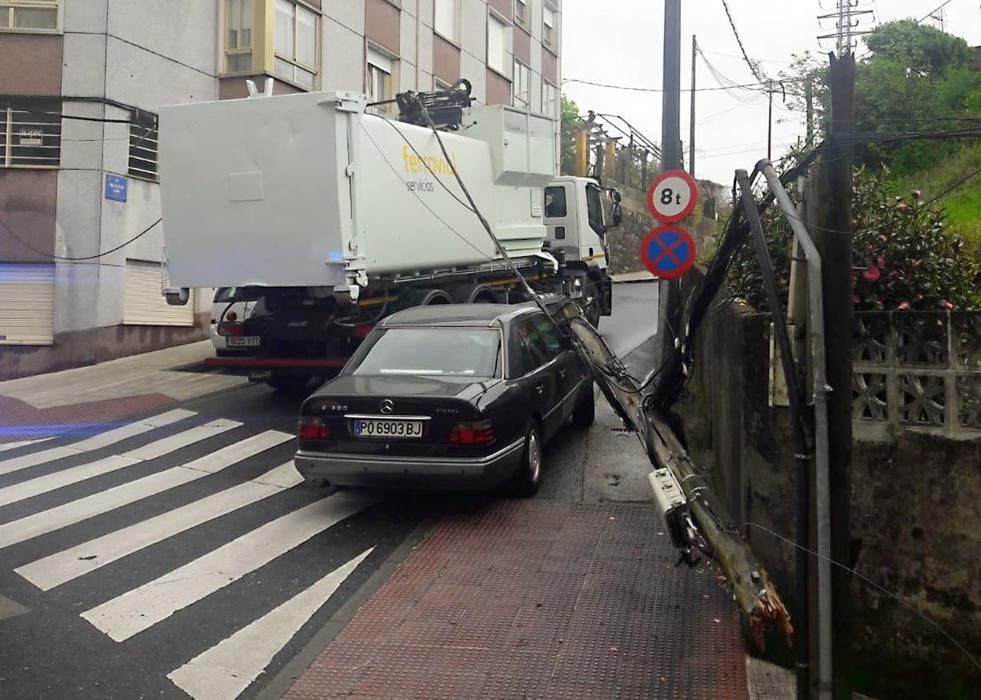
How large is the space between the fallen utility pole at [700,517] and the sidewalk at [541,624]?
0.55 meters

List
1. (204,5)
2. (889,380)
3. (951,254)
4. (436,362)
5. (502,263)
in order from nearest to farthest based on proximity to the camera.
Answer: (889,380), (951,254), (436,362), (502,263), (204,5)

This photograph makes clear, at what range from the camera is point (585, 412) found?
10.2 m

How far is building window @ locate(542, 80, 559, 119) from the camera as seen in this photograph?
110 feet

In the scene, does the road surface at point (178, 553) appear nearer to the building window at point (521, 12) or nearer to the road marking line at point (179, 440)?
the road marking line at point (179, 440)

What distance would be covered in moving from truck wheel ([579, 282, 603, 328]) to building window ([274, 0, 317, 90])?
279 inches

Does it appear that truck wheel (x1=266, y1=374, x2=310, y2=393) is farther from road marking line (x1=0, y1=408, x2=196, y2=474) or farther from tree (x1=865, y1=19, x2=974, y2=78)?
tree (x1=865, y1=19, x2=974, y2=78)

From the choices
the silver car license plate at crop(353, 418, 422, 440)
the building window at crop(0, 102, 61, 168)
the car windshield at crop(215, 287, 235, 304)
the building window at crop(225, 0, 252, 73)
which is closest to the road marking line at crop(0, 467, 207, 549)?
the silver car license plate at crop(353, 418, 422, 440)

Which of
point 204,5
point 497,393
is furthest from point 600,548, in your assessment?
point 204,5

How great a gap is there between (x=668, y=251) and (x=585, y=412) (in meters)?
2.29

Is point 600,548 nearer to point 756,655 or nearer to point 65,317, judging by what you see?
point 756,655

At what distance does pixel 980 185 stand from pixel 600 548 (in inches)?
237

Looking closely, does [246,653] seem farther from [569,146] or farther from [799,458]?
[569,146]

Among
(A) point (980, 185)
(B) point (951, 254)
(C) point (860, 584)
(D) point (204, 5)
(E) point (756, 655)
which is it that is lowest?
(E) point (756, 655)

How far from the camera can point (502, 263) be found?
1403cm
